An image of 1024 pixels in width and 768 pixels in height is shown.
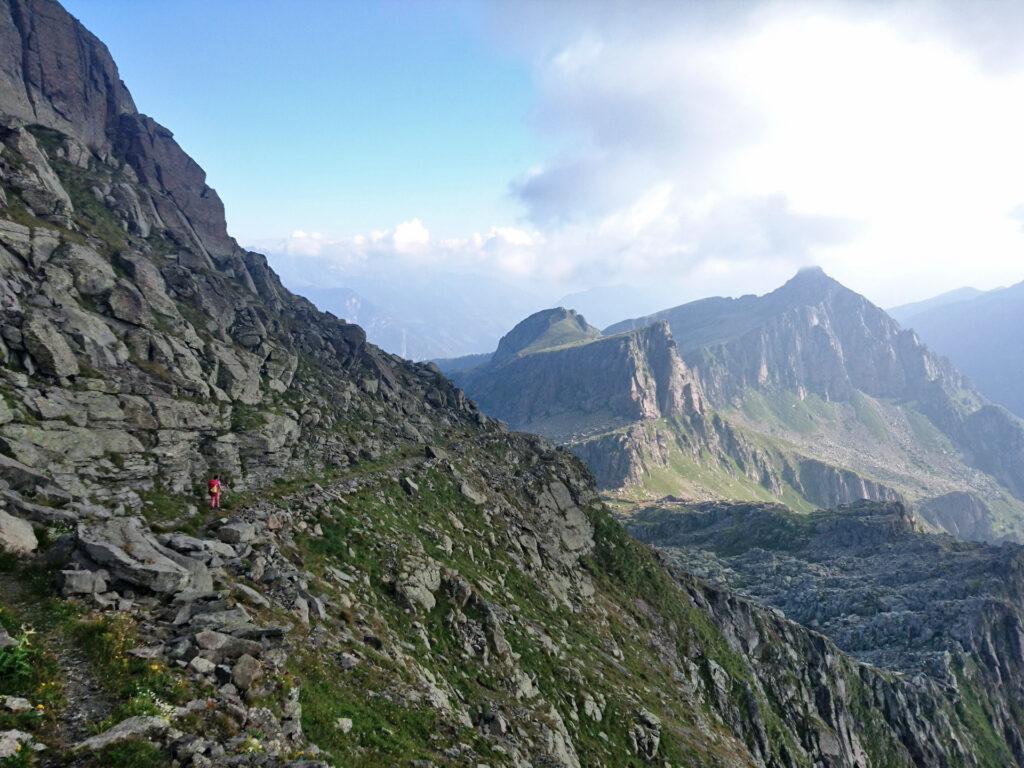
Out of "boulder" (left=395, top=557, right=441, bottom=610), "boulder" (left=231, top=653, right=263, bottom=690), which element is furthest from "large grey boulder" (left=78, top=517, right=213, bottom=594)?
"boulder" (left=395, top=557, right=441, bottom=610)

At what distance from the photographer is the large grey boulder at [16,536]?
19.7 meters

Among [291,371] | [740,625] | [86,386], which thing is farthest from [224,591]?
[740,625]

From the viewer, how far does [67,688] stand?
14.1m

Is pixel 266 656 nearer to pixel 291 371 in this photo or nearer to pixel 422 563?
pixel 422 563

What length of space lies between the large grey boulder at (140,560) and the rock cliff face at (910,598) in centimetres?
13327

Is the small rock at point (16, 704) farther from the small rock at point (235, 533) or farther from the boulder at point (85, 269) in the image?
the boulder at point (85, 269)

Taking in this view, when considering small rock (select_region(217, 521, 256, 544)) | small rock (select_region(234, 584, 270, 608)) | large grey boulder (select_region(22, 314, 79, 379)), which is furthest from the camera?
large grey boulder (select_region(22, 314, 79, 379))

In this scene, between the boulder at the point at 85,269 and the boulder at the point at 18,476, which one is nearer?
the boulder at the point at 18,476

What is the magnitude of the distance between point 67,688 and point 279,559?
56.0 feet

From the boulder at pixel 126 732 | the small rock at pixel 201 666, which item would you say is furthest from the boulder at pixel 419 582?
the boulder at pixel 126 732

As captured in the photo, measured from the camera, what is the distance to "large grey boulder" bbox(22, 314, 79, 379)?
40.5 metres

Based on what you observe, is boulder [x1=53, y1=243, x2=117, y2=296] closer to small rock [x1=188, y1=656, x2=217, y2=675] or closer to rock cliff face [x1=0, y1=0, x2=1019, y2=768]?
rock cliff face [x1=0, y1=0, x2=1019, y2=768]

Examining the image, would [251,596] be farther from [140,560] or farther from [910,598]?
[910,598]

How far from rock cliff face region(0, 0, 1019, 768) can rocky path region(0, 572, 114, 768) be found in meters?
0.10
